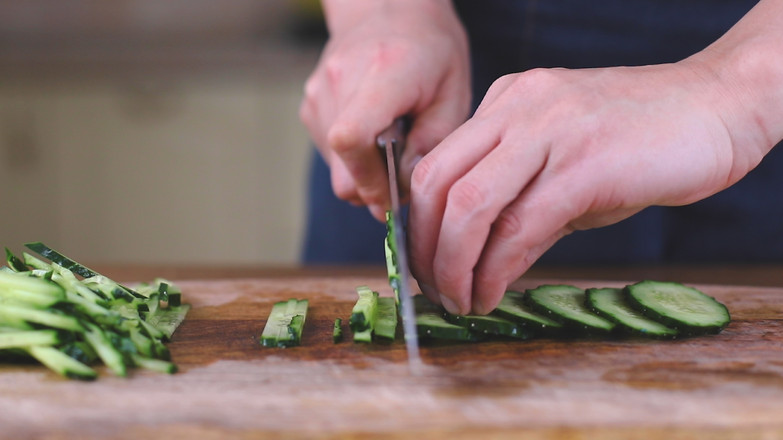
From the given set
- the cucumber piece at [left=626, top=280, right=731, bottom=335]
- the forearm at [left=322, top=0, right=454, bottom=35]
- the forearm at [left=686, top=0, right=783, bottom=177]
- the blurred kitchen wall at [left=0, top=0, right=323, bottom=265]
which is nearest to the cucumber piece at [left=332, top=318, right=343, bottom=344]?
the cucumber piece at [left=626, top=280, right=731, bottom=335]

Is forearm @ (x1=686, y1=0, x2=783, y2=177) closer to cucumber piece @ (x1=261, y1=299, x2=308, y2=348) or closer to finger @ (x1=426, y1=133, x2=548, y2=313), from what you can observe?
finger @ (x1=426, y1=133, x2=548, y2=313)

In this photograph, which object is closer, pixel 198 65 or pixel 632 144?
pixel 632 144

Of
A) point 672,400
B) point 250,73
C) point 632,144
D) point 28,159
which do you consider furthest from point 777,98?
point 28,159

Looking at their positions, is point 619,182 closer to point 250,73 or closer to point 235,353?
point 235,353

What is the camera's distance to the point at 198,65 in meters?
4.93

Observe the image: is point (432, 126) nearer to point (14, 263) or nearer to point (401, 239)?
point (401, 239)

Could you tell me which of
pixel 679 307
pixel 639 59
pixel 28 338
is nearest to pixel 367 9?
pixel 639 59

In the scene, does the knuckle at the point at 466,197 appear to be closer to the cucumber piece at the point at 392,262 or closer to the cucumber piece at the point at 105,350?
the cucumber piece at the point at 392,262

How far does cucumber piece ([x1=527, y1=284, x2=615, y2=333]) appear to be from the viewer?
1.50 metres

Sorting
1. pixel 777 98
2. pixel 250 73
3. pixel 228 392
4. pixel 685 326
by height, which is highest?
pixel 250 73

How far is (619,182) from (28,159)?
469 cm

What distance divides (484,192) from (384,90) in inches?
22.3

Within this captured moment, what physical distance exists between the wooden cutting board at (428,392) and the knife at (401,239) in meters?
0.07

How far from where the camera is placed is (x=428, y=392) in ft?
4.08
